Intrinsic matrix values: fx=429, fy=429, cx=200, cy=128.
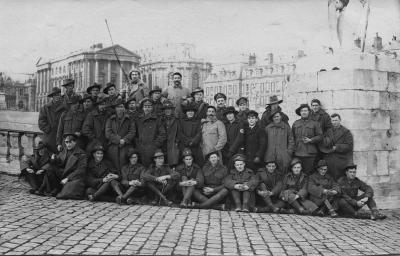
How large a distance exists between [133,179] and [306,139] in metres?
3.65

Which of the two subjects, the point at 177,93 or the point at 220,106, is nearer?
the point at 220,106

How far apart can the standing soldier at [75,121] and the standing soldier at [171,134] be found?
178 cm

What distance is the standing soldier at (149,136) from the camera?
364 inches

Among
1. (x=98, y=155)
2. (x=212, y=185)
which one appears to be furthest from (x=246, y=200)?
(x=98, y=155)

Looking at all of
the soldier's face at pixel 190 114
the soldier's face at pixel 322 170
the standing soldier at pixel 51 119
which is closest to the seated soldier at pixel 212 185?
the soldier's face at pixel 190 114

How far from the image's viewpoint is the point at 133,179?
29.1ft

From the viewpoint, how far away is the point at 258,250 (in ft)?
18.4

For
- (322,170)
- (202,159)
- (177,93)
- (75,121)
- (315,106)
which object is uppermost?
(177,93)

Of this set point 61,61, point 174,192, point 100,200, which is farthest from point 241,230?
point 61,61

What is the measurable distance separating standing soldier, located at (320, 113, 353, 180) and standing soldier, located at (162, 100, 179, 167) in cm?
309

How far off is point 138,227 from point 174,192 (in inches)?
103

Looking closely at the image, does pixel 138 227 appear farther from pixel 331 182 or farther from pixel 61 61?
pixel 61 61

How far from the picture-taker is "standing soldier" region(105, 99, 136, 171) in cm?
917

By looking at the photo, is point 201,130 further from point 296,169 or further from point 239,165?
point 296,169
